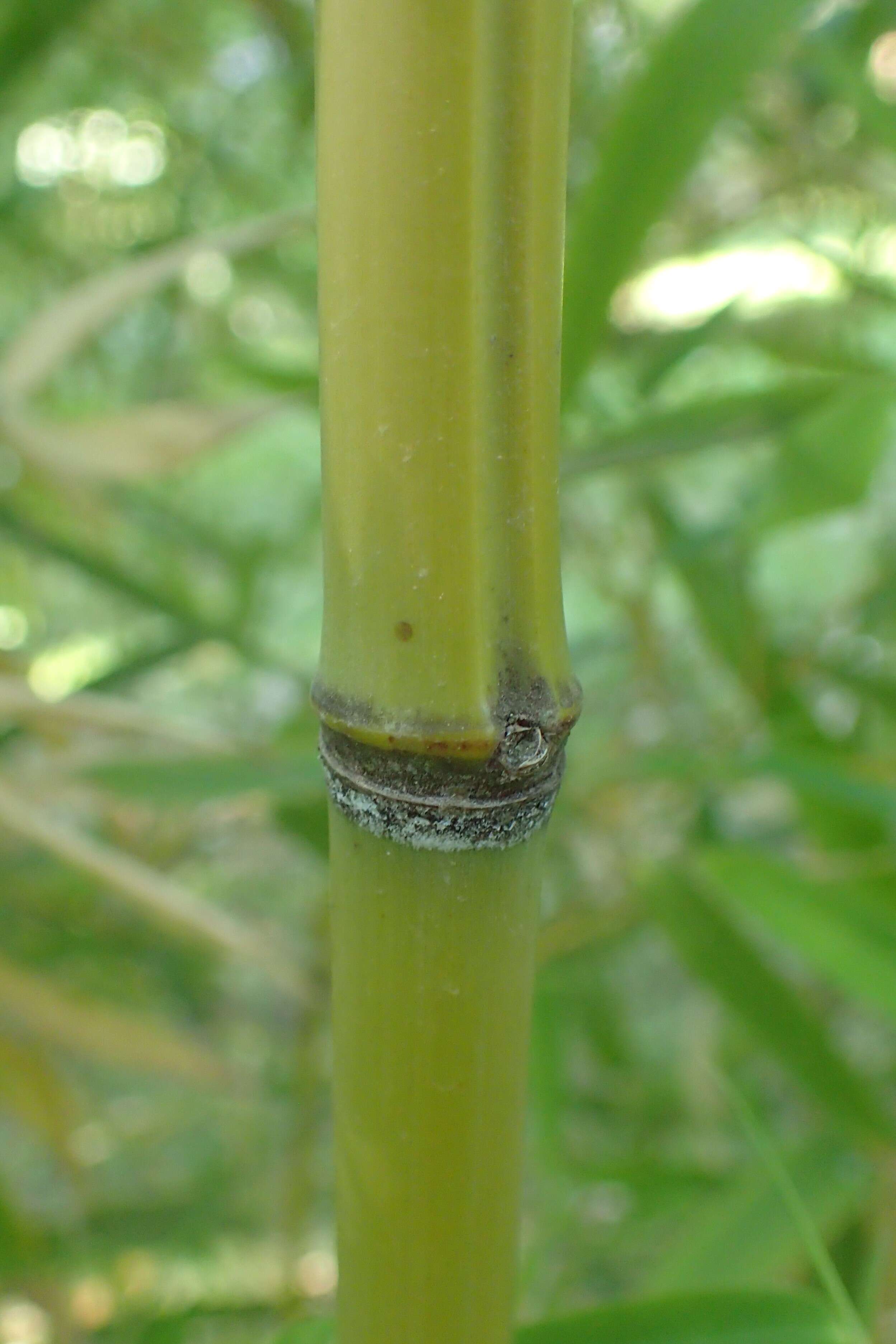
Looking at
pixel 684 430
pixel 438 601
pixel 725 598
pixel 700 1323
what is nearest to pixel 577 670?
pixel 725 598

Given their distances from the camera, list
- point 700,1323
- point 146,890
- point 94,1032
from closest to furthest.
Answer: point 700,1323 → point 146,890 → point 94,1032

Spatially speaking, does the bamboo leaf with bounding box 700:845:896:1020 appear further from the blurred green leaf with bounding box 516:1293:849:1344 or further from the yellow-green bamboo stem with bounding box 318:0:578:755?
the yellow-green bamboo stem with bounding box 318:0:578:755

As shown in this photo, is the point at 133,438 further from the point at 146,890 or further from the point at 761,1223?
the point at 761,1223

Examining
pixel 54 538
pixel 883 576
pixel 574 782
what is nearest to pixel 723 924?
pixel 574 782

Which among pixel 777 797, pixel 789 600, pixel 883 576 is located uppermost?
pixel 789 600

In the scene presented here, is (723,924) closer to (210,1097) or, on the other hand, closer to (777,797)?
(210,1097)

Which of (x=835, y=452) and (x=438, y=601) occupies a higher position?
(x=835, y=452)

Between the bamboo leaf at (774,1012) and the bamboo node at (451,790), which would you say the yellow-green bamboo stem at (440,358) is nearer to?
the bamboo node at (451,790)

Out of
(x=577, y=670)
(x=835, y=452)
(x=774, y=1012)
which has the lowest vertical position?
(x=774, y=1012)
